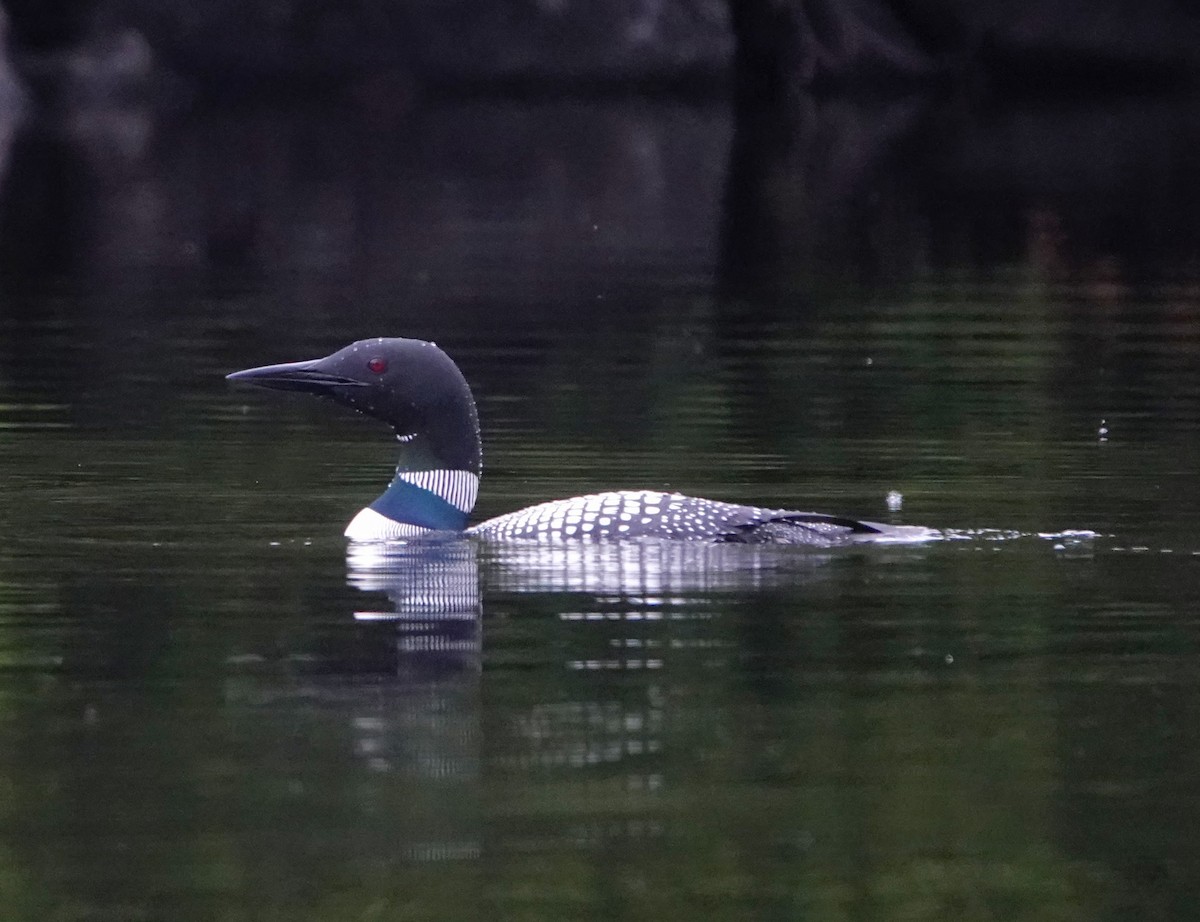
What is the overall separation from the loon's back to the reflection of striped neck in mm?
504

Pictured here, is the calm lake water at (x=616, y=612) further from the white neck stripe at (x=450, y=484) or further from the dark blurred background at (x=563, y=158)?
the white neck stripe at (x=450, y=484)

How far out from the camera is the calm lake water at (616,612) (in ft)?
16.2

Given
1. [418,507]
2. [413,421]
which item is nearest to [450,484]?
[418,507]

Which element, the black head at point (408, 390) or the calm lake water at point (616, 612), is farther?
the black head at point (408, 390)

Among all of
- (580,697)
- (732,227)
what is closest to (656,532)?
(580,697)

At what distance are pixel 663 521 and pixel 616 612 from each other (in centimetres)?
107

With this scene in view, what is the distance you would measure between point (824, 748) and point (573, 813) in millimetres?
757

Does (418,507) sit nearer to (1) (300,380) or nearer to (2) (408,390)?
(2) (408,390)

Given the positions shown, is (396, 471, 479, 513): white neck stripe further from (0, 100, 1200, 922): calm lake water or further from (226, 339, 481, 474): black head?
(0, 100, 1200, 922): calm lake water

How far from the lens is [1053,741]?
588 centimetres

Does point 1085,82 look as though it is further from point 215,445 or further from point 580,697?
point 580,697

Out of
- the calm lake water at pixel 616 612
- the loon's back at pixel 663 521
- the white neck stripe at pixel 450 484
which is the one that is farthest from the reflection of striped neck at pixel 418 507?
the loon's back at pixel 663 521

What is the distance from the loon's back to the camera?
28.1 ft

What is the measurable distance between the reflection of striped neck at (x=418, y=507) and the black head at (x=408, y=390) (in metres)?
0.05
